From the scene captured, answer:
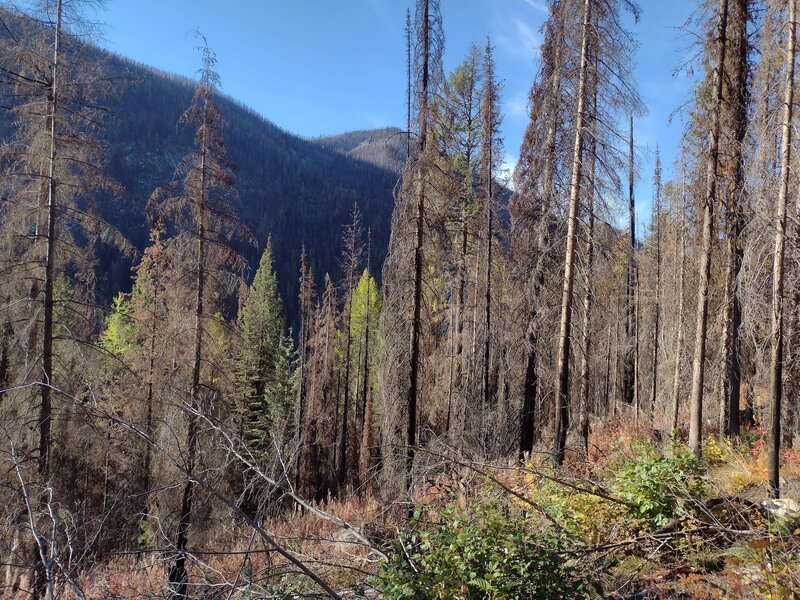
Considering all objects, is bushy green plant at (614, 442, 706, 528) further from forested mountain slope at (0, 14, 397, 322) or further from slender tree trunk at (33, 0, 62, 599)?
forested mountain slope at (0, 14, 397, 322)

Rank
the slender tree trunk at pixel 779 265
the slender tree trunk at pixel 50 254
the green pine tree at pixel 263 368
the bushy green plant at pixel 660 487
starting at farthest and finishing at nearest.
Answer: the green pine tree at pixel 263 368
the slender tree trunk at pixel 50 254
the slender tree trunk at pixel 779 265
the bushy green plant at pixel 660 487

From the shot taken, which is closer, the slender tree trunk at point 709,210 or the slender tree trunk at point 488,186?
the slender tree trunk at point 709,210

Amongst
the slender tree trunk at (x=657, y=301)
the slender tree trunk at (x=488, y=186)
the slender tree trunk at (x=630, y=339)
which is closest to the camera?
the slender tree trunk at (x=488, y=186)

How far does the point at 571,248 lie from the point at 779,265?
143 inches

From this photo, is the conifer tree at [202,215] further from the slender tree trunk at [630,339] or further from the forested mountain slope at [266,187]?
the forested mountain slope at [266,187]

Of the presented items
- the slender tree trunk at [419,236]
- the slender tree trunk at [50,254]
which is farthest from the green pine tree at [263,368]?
the slender tree trunk at [50,254]

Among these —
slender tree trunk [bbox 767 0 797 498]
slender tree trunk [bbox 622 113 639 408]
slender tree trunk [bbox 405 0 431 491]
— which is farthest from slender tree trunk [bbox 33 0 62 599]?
slender tree trunk [bbox 622 113 639 408]

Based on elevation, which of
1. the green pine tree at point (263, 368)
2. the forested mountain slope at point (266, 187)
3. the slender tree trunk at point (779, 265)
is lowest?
the green pine tree at point (263, 368)

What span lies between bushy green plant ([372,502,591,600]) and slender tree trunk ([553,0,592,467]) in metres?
6.09

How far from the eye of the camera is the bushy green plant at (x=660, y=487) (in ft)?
16.8

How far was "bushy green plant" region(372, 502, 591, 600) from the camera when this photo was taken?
11.6ft

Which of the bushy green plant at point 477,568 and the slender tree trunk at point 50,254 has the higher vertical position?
the slender tree trunk at point 50,254

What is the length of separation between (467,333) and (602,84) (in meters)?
12.1

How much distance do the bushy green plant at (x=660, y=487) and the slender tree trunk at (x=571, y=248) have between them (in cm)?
424
